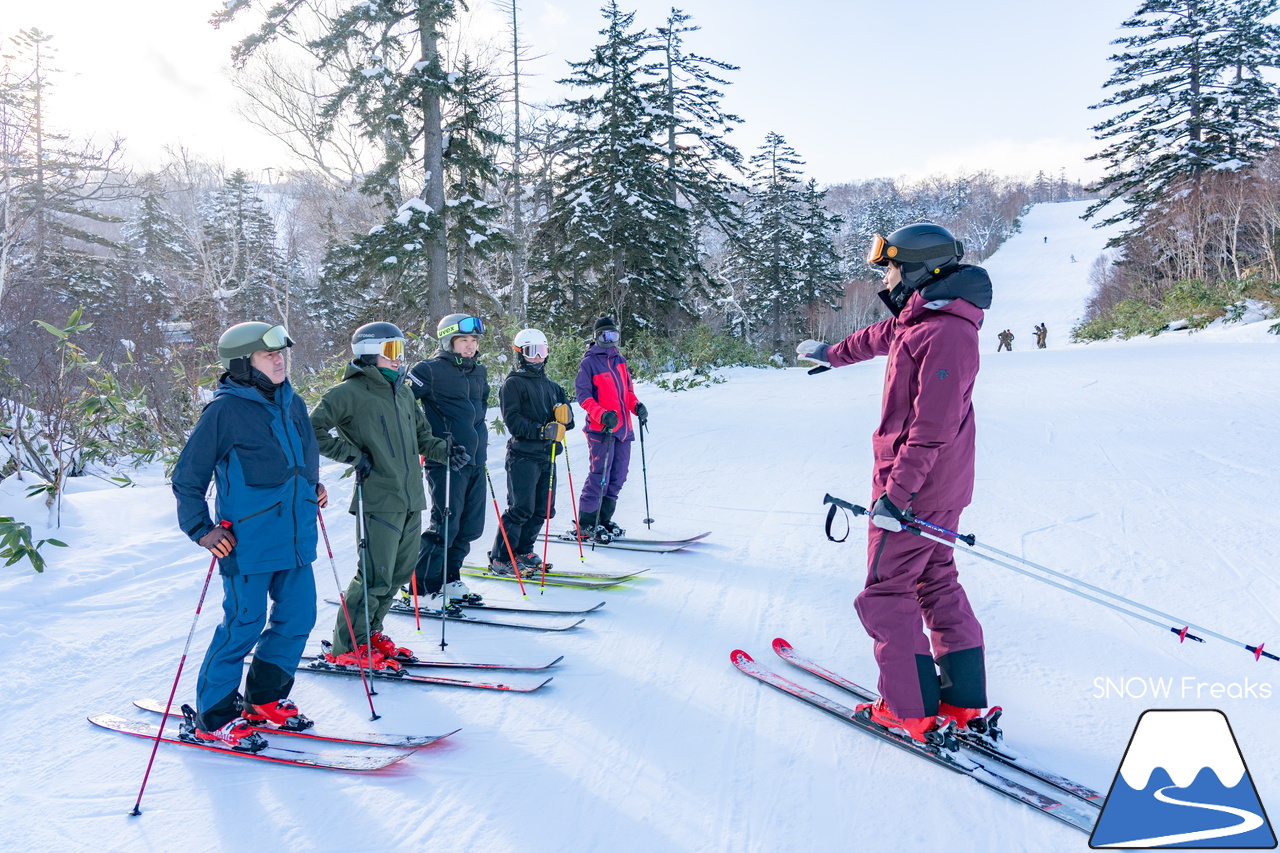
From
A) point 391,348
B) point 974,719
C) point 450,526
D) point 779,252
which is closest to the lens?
point 974,719

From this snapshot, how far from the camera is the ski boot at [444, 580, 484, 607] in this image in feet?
15.6

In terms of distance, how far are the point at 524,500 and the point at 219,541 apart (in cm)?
265

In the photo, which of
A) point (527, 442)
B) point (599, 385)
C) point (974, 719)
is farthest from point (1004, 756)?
point (599, 385)

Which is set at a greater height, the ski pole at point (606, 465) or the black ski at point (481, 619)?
the ski pole at point (606, 465)

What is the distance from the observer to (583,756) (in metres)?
2.95

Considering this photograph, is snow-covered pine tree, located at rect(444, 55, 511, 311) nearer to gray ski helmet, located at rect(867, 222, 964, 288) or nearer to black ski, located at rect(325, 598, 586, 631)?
black ski, located at rect(325, 598, 586, 631)

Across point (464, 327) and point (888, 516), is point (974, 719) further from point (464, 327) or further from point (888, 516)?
point (464, 327)

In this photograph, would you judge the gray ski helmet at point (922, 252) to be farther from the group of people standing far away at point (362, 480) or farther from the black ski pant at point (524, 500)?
the black ski pant at point (524, 500)

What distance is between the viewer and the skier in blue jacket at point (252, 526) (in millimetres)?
2879

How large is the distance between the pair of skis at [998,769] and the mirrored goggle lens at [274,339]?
9.69 feet

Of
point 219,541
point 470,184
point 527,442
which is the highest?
point 470,184

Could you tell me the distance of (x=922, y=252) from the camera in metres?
2.73

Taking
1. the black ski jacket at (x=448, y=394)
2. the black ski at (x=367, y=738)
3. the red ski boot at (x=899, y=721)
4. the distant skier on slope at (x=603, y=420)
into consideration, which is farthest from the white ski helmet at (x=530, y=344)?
the red ski boot at (x=899, y=721)

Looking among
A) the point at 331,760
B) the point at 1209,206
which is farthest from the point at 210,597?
the point at 1209,206
